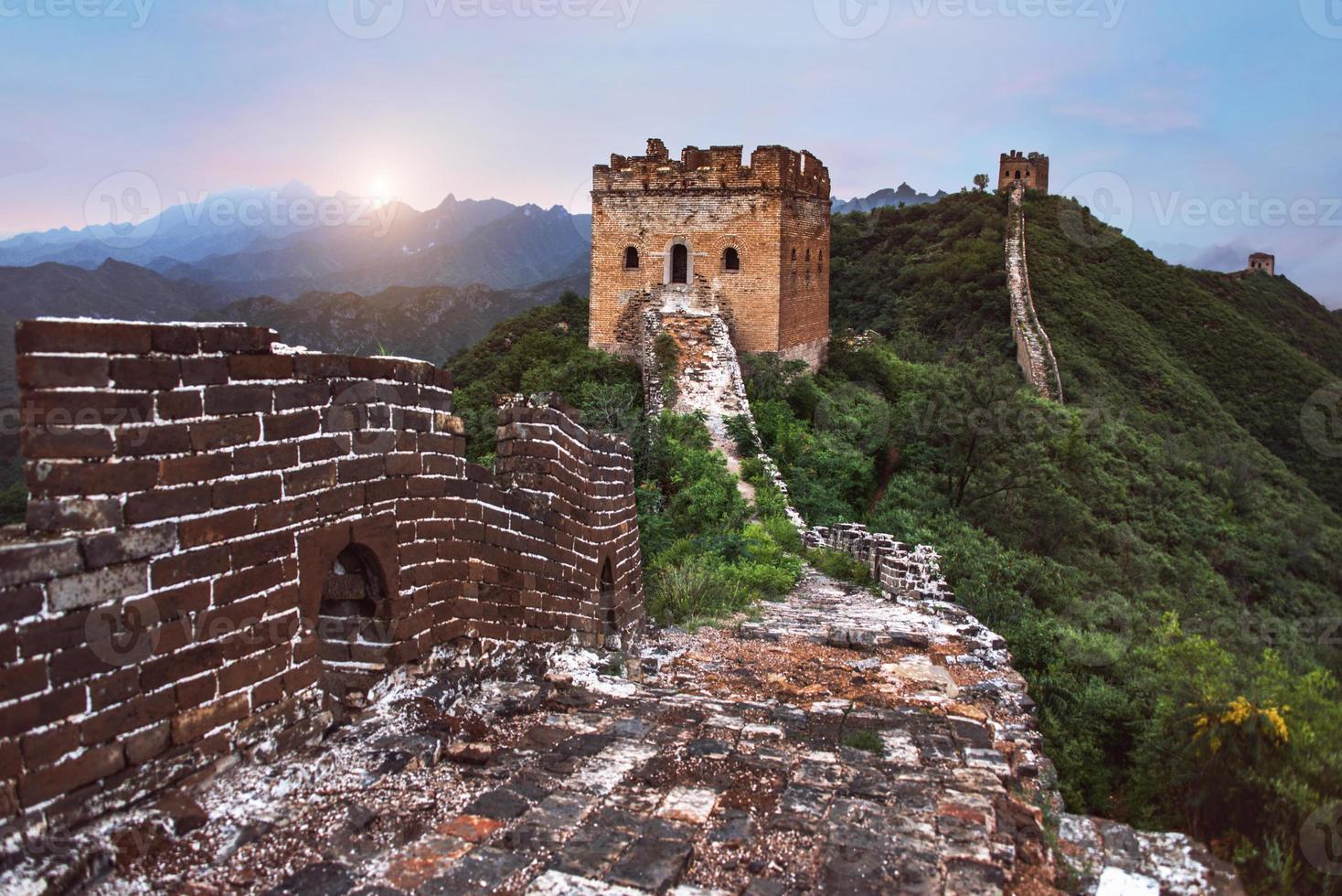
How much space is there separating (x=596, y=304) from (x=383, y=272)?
18.7 m

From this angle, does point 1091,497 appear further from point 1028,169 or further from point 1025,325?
point 1028,169

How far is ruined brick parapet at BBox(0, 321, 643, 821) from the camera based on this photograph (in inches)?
97.7

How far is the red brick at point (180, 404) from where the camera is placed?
282 cm

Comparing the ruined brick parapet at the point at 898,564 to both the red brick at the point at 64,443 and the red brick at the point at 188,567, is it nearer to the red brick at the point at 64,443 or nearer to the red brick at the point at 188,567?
the red brick at the point at 188,567

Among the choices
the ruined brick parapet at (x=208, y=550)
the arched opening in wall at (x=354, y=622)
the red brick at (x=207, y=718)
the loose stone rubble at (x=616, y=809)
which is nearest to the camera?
the ruined brick parapet at (x=208, y=550)

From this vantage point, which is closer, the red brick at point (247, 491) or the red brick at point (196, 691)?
the red brick at point (196, 691)

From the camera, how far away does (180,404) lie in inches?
113

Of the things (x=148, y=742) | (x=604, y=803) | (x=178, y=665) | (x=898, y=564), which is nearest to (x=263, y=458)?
(x=178, y=665)

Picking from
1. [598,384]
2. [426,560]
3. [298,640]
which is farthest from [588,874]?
[598,384]

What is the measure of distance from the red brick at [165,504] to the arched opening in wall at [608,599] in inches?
151

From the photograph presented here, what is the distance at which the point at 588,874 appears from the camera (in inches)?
103

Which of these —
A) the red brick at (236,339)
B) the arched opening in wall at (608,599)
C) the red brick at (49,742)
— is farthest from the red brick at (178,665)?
the arched opening in wall at (608,599)

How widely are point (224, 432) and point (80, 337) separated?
53 cm

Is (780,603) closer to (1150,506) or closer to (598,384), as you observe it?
(598,384)
